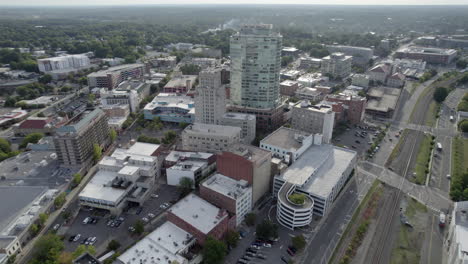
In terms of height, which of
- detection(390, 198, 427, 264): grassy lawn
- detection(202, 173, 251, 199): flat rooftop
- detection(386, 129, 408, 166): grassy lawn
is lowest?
detection(390, 198, 427, 264): grassy lawn

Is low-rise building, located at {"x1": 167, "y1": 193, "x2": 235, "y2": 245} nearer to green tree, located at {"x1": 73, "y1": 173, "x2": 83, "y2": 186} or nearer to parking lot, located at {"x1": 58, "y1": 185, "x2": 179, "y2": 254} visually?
parking lot, located at {"x1": 58, "y1": 185, "x2": 179, "y2": 254}

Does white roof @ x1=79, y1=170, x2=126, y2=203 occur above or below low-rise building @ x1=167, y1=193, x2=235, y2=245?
below

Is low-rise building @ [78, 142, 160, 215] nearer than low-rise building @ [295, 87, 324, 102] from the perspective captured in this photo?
Yes

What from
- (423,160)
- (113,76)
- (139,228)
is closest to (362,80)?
(423,160)

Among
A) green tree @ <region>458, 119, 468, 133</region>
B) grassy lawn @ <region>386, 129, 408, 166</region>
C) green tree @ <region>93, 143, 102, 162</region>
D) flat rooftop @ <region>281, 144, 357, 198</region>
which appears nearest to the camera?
flat rooftop @ <region>281, 144, 357, 198</region>

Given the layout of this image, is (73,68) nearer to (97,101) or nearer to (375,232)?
(97,101)

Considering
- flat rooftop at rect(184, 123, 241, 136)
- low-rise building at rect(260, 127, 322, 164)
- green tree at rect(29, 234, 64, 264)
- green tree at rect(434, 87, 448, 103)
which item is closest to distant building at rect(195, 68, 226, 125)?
flat rooftop at rect(184, 123, 241, 136)
